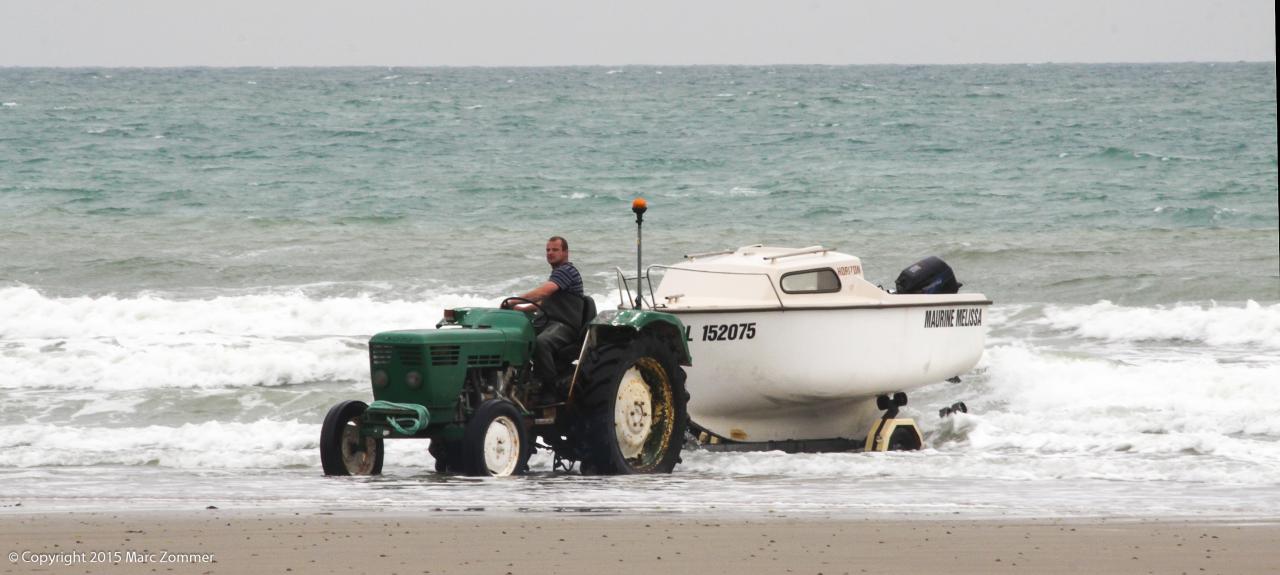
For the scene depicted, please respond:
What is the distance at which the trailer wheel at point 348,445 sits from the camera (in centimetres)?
918

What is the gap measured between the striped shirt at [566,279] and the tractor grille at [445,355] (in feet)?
2.60

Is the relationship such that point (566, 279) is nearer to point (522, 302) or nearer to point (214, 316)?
point (522, 302)

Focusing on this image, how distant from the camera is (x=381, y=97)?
2468 inches

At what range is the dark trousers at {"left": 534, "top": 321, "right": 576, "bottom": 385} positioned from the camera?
30.9 ft

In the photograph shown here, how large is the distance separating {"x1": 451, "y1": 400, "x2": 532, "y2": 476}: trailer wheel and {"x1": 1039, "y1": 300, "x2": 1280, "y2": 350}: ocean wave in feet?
30.2

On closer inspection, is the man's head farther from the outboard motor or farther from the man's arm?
the outboard motor

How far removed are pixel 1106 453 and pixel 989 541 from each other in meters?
4.50

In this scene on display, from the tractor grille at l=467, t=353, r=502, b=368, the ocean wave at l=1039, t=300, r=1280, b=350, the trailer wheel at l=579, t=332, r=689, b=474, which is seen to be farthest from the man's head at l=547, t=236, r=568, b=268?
the ocean wave at l=1039, t=300, r=1280, b=350

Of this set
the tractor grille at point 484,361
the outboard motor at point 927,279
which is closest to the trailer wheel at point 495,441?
the tractor grille at point 484,361

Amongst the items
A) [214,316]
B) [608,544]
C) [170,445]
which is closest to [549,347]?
[608,544]

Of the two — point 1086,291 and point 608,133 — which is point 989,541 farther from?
point 608,133

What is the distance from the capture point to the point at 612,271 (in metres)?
20.8

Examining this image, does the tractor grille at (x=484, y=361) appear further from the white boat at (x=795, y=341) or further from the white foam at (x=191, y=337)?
the white foam at (x=191, y=337)

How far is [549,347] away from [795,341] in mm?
1801
